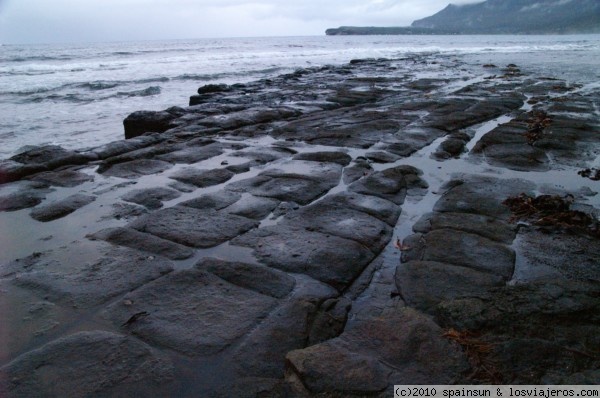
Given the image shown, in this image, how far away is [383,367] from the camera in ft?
6.15

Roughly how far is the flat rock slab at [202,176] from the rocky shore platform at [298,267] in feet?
0.12

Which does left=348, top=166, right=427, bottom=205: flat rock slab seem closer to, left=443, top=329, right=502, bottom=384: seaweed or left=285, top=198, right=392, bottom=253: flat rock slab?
left=285, top=198, right=392, bottom=253: flat rock slab

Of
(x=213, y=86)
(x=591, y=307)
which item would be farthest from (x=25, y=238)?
(x=213, y=86)

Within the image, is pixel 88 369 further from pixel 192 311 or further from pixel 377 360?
pixel 377 360

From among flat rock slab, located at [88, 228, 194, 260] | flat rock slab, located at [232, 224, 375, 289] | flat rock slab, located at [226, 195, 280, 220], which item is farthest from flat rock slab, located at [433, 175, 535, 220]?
flat rock slab, located at [88, 228, 194, 260]

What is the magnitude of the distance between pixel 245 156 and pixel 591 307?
4.22 meters

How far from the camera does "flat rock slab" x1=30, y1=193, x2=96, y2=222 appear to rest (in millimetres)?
3678

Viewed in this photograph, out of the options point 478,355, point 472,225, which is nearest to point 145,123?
point 472,225

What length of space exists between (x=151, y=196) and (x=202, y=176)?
74 centimetres

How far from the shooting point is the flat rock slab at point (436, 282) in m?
2.45

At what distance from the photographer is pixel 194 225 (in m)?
3.47

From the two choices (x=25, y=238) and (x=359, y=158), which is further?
(x=359, y=158)

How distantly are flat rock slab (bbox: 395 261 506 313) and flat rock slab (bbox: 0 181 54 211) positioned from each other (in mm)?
3511

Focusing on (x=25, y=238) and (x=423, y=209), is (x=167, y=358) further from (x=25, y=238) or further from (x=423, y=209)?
(x=423, y=209)
